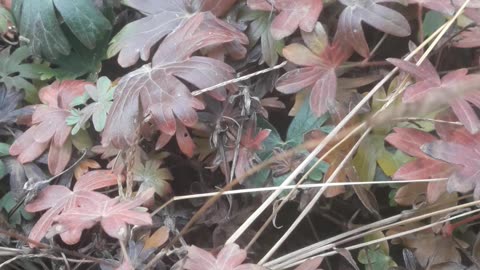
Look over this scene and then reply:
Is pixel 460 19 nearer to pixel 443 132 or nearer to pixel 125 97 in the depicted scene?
pixel 443 132

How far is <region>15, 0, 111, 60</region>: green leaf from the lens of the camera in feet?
2.97

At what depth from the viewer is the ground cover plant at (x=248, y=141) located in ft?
2.44

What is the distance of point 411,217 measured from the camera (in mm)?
776

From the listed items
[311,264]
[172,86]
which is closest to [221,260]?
[311,264]

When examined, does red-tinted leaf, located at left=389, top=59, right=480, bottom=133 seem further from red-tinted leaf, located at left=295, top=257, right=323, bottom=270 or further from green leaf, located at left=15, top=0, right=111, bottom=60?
green leaf, located at left=15, top=0, right=111, bottom=60

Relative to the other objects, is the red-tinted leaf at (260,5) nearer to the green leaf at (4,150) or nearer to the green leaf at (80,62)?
the green leaf at (80,62)

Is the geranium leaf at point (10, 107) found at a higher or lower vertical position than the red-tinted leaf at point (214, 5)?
lower

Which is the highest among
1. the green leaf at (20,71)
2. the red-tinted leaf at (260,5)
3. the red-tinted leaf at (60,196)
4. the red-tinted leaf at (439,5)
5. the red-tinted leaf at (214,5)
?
the red-tinted leaf at (439,5)

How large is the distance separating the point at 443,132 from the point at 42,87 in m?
0.64

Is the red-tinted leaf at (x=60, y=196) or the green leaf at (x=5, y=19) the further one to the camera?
the green leaf at (x=5, y=19)

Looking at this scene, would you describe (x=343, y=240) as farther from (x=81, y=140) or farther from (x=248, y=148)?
(x=81, y=140)

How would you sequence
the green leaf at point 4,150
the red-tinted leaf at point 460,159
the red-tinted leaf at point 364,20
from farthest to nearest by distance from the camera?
the green leaf at point 4,150 < the red-tinted leaf at point 364,20 < the red-tinted leaf at point 460,159

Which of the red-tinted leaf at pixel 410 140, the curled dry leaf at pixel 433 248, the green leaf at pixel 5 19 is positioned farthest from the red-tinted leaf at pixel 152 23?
the curled dry leaf at pixel 433 248

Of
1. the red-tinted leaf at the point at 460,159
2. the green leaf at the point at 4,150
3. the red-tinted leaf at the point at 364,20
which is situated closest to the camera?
the red-tinted leaf at the point at 460,159
